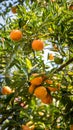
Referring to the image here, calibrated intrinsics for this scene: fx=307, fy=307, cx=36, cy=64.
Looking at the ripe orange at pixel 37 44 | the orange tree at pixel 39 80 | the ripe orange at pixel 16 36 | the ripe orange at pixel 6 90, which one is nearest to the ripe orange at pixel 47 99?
the orange tree at pixel 39 80

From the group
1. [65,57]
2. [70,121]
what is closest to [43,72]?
[65,57]

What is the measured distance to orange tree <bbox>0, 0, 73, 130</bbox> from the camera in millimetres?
2195

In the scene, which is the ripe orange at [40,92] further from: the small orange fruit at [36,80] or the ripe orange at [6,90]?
the ripe orange at [6,90]

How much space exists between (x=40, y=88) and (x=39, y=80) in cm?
6

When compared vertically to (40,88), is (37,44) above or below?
above

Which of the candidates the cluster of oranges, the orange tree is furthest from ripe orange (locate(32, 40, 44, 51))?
the cluster of oranges

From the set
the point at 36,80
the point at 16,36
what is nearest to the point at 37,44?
the point at 16,36

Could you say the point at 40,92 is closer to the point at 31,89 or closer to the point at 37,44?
the point at 31,89

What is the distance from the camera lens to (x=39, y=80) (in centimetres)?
216

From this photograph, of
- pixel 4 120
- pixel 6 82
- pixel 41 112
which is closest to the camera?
pixel 6 82

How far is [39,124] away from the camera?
242 cm

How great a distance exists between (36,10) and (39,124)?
99 cm

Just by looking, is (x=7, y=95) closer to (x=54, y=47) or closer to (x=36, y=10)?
(x=54, y=47)

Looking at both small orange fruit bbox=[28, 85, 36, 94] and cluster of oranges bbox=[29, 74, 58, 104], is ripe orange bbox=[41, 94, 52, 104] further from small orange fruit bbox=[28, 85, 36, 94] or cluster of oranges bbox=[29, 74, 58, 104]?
small orange fruit bbox=[28, 85, 36, 94]
